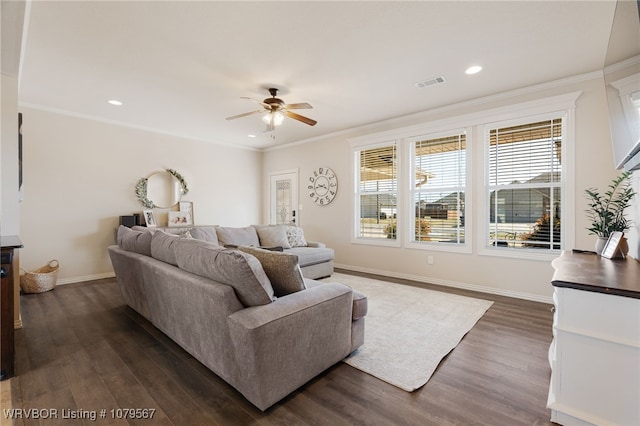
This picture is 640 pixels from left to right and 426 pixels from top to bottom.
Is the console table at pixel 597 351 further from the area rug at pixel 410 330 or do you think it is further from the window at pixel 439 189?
the window at pixel 439 189

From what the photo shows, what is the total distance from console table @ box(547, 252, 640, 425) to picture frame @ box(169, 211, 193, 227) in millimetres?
5762

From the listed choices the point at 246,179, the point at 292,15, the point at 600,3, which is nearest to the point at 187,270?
the point at 292,15

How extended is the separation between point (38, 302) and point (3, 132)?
2099mm

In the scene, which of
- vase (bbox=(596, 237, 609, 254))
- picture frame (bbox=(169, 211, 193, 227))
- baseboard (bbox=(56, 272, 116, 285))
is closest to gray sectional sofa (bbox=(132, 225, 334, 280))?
picture frame (bbox=(169, 211, 193, 227))

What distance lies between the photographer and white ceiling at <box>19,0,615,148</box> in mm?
2242

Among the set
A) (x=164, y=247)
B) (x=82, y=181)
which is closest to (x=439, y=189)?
(x=164, y=247)

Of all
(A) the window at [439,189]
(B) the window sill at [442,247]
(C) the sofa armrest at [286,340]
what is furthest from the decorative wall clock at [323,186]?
(C) the sofa armrest at [286,340]

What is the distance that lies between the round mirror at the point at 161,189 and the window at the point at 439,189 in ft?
14.8

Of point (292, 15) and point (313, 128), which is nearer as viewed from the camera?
point (292, 15)

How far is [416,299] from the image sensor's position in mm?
3666

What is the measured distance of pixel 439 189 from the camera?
451 cm

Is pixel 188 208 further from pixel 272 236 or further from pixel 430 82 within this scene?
pixel 430 82

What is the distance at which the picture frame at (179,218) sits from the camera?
5543 millimetres

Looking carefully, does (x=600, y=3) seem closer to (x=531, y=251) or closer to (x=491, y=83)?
(x=491, y=83)
